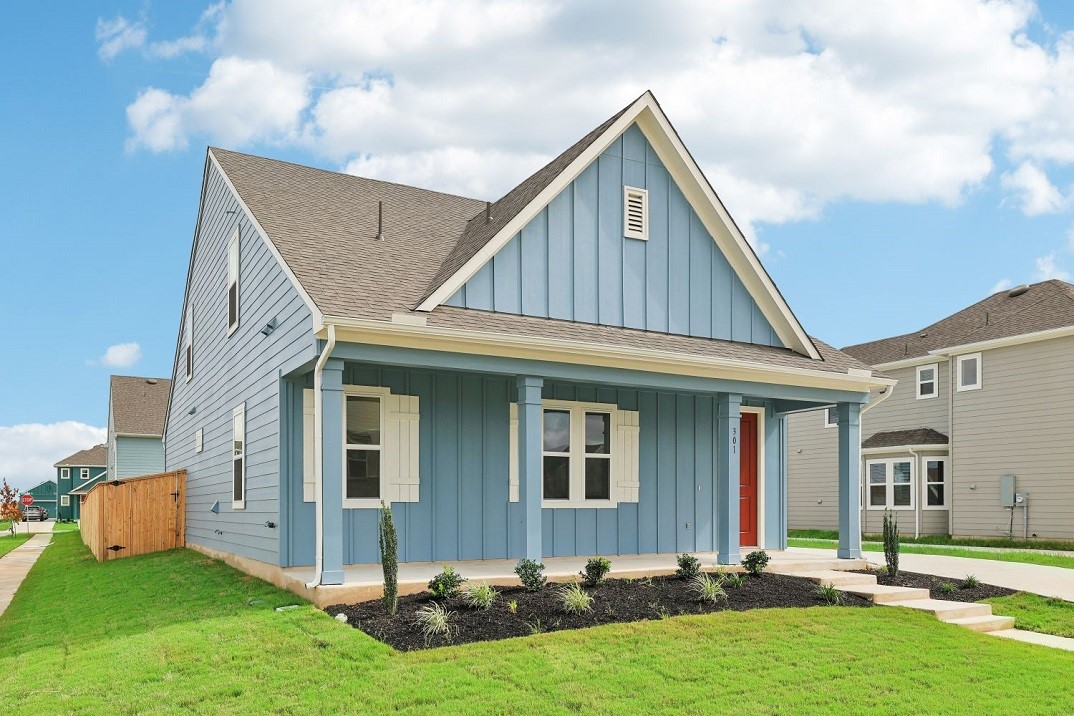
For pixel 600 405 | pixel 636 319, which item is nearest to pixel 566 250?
pixel 636 319

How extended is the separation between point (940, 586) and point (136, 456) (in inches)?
1494

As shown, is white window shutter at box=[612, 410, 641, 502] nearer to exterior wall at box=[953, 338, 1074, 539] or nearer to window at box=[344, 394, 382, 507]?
window at box=[344, 394, 382, 507]

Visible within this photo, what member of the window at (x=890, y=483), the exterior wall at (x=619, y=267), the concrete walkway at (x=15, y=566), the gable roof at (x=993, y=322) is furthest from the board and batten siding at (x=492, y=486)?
the window at (x=890, y=483)

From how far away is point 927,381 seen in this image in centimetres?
2795

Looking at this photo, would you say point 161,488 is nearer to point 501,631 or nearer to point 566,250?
point 566,250

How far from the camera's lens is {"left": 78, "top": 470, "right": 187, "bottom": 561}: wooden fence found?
61.2 ft

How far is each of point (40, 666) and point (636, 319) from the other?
844cm

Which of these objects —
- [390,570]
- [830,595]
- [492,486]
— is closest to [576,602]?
[390,570]

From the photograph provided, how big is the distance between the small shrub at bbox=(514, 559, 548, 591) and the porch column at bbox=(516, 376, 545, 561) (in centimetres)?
53

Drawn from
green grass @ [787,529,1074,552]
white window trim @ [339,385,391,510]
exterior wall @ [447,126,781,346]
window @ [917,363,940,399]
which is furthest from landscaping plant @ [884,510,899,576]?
window @ [917,363,940,399]

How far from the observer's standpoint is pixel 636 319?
1359cm

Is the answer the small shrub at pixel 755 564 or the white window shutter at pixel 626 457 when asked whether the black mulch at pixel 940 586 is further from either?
the white window shutter at pixel 626 457

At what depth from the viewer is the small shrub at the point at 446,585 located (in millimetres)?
9898

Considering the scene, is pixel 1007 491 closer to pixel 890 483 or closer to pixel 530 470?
pixel 890 483
